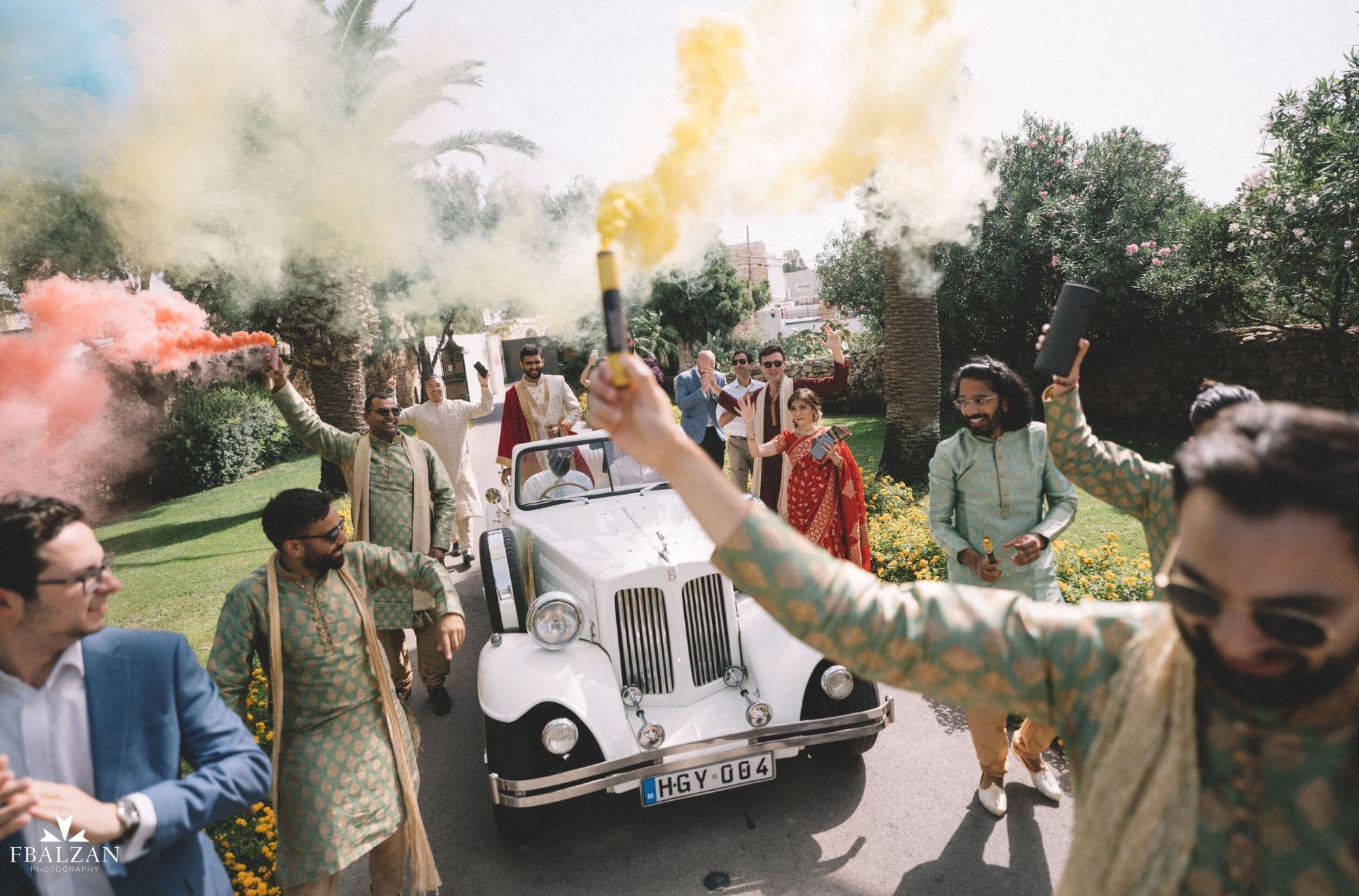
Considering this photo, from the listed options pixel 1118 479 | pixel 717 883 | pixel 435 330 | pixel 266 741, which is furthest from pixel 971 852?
pixel 435 330

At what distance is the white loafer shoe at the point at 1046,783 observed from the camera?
381 centimetres

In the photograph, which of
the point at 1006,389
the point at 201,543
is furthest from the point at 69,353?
the point at 1006,389

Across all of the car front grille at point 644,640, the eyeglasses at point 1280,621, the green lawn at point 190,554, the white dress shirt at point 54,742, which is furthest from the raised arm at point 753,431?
the green lawn at point 190,554

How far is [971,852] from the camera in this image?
11.5 feet

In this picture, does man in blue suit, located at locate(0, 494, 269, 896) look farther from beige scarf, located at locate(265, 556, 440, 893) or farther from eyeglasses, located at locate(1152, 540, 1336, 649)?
eyeglasses, located at locate(1152, 540, 1336, 649)

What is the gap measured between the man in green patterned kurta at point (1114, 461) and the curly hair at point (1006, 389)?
693 mm

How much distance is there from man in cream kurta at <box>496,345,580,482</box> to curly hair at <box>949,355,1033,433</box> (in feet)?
16.4

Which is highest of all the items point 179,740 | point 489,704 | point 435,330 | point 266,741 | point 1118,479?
point 435,330

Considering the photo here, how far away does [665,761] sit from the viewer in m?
3.55

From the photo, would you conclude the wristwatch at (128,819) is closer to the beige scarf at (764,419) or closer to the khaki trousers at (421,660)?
the khaki trousers at (421,660)

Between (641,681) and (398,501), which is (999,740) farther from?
(398,501)

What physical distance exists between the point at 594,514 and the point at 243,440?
1632 cm

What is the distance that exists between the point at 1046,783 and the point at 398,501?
455 cm

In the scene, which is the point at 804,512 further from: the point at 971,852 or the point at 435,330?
the point at 435,330
